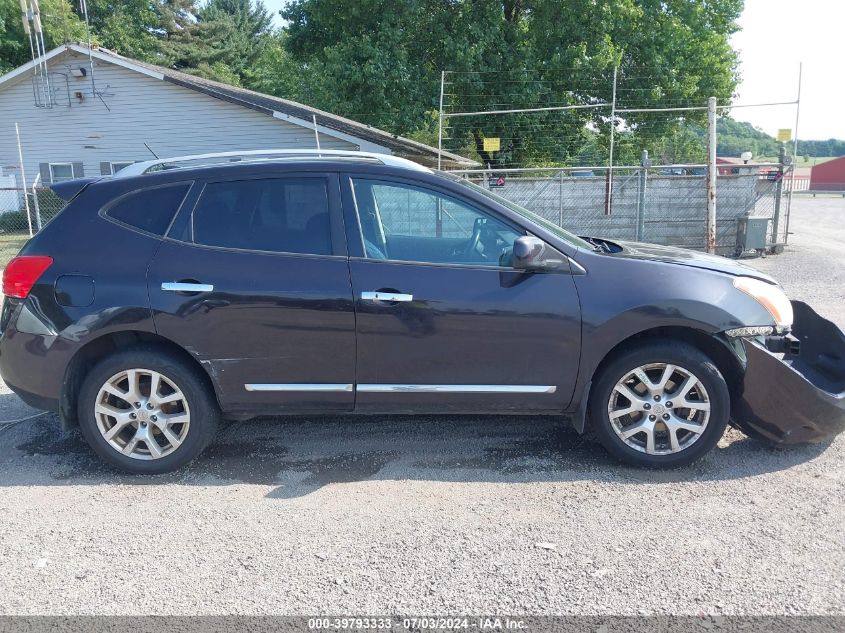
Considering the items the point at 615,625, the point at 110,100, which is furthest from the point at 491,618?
the point at 110,100

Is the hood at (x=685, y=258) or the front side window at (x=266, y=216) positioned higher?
the front side window at (x=266, y=216)

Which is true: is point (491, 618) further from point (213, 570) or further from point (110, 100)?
point (110, 100)

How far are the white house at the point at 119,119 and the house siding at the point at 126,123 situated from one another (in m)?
0.03

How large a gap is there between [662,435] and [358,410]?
1813 mm

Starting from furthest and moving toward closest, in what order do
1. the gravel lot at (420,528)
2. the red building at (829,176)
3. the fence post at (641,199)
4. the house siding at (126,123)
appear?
the red building at (829,176) → the house siding at (126,123) → the fence post at (641,199) → the gravel lot at (420,528)

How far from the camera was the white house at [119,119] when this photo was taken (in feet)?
63.8

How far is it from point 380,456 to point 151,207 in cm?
207

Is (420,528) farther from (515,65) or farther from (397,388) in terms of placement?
(515,65)

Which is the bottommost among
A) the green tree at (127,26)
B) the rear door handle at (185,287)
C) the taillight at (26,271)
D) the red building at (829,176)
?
the red building at (829,176)

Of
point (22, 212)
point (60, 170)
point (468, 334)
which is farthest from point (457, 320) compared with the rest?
point (22, 212)

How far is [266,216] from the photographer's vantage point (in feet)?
13.4

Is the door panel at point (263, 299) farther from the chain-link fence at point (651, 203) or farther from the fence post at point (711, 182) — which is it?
the chain-link fence at point (651, 203)

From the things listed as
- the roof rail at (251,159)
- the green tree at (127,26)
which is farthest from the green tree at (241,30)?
the roof rail at (251,159)

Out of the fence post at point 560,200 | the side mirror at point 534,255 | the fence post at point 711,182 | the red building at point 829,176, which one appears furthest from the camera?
the red building at point 829,176
